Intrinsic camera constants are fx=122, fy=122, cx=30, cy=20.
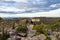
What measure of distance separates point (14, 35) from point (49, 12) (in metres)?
1.19

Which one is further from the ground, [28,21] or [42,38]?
[28,21]

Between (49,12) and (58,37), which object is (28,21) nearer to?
(49,12)

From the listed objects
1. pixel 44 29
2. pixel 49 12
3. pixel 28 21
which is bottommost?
pixel 44 29

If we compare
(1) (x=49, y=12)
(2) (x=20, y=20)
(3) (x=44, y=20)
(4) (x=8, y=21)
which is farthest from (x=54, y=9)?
(4) (x=8, y=21)

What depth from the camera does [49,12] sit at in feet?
11.6

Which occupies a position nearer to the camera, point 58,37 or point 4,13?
point 58,37

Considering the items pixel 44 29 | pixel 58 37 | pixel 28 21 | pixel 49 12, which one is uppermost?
pixel 49 12

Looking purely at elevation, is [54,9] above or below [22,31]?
above

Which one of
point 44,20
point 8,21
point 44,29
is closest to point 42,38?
point 44,29

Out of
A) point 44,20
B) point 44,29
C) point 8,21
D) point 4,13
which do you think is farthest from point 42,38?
point 4,13

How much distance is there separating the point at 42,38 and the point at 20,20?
814mm

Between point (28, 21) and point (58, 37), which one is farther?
point (28, 21)

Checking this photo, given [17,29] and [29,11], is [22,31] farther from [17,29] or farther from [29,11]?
[29,11]

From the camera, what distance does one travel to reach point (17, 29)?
11.3 ft
